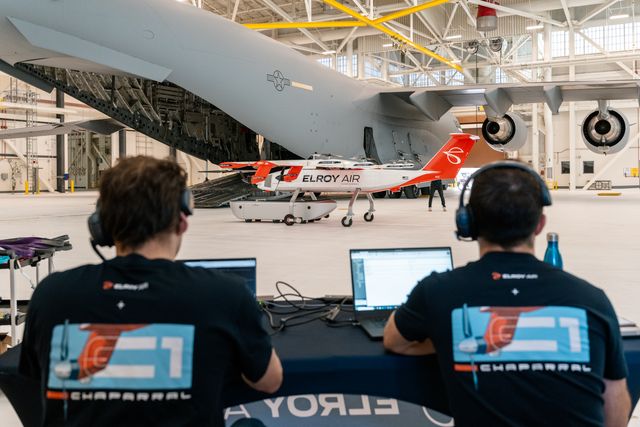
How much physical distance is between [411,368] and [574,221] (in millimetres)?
10993

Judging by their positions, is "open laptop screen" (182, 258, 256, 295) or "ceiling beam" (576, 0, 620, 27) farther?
"ceiling beam" (576, 0, 620, 27)

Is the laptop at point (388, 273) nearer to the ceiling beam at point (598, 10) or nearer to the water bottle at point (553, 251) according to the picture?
the water bottle at point (553, 251)

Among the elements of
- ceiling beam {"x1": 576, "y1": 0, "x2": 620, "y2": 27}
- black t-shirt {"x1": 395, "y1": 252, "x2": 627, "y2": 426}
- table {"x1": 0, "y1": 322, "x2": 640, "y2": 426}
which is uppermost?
ceiling beam {"x1": 576, "y1": 0, "x2": 620, "y2": 27}

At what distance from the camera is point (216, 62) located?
14250 millimetres

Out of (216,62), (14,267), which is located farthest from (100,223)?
(216,62)

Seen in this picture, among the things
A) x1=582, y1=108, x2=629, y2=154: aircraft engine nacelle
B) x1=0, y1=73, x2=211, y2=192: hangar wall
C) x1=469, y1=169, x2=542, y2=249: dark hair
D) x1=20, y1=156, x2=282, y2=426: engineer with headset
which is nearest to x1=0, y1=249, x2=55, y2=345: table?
x1=20, y1=156, x2=282, y2=426: engineer with headset

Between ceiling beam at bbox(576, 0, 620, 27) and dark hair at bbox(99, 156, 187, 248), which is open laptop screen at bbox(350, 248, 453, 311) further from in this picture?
ceiling beam at bbox(576, 0, 620, 27)

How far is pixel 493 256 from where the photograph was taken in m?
1.65

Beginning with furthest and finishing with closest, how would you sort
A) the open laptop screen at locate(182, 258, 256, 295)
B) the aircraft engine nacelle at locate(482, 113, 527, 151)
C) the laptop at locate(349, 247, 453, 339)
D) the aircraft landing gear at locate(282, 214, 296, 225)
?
the aircraft engine nacelle at locate(482, 113, 527, 151)
the aircraft landing gear at locate(282, 214, 296, 225)
the open laptop screen at locate(182, 258, 256, 295)
the laptop at locate(349, 247, 453, 339)

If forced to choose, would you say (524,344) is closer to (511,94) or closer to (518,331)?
(518,331)

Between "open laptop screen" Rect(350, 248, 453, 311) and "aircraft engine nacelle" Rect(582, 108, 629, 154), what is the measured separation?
1539cm

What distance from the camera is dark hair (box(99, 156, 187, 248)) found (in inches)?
59.2

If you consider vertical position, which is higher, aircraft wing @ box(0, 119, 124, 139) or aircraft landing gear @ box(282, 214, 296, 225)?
aircraft wing @ box(0, 119, 124, 139)

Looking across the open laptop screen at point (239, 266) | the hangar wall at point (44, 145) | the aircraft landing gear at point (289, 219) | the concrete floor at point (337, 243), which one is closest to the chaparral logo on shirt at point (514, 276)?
the open laptop screen at point (239, 266)
